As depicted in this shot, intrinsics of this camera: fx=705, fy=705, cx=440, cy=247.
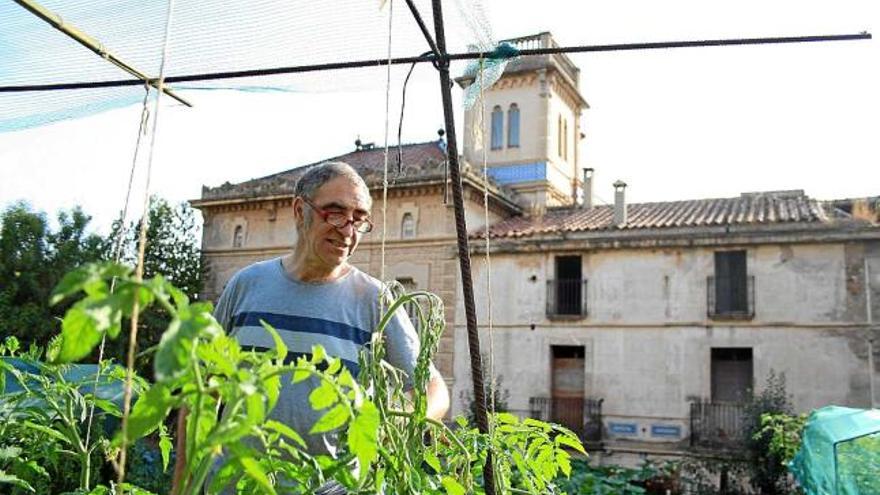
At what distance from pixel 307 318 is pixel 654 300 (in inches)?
521

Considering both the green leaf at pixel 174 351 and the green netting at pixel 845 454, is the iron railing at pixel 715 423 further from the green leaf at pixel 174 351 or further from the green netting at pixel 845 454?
the green leaf at pixel 174 351

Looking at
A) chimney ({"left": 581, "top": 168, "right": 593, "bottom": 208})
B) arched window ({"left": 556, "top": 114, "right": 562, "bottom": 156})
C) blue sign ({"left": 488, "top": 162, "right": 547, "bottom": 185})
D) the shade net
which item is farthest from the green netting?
arched window ({"left": 556, "top": 114, "right": 562, "bottom": 156})

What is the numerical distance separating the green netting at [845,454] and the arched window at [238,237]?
550 inches

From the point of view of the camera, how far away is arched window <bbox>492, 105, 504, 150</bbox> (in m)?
22.0

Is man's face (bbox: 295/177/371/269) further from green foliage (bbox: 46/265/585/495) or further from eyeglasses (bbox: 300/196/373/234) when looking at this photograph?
green foliage (bbox: 46/265/585/495)

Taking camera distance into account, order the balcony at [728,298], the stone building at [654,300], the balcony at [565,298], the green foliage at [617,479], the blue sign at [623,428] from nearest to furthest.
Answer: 1. the green foliage at [617,479]
2. the stone building at [654,300]
3. the balcony at [728,298]
4. the blue sign at [623,428]
5. the balcony at [565,298]

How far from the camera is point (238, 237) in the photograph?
1811 centimetres

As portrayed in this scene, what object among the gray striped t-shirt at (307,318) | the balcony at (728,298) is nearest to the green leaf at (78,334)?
the gray striped t-shirt at (307,318)

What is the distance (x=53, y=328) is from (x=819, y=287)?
15.2 meters

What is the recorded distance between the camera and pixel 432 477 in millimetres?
1062

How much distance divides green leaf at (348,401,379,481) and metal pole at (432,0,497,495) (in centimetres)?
41

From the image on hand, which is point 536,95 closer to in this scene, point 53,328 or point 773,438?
point 773,438

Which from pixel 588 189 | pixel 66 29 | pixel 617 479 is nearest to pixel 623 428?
pixel 617 479

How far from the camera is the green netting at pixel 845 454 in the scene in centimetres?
636
